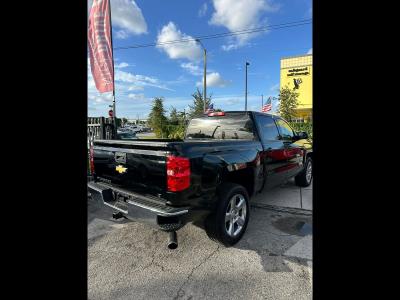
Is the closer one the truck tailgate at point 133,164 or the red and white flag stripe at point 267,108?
the truck tailgate at point 133,164

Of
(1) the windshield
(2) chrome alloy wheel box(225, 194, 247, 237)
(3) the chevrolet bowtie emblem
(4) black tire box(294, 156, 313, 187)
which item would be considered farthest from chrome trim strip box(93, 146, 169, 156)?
(4) black tire box(294, 156, 313, 187)

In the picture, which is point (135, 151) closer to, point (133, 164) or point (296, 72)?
point (133, 164)

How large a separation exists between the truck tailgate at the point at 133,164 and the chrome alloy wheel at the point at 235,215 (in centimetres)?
108

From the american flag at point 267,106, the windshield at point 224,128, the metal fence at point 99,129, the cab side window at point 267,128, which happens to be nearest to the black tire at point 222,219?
the windshield at point 224,128

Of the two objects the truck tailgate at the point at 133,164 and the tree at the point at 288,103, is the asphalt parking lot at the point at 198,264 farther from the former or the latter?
the tree at the point at 288,103

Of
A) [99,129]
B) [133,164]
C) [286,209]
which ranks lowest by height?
[286,209]

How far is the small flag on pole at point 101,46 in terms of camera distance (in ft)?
31.5

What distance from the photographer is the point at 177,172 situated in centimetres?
300

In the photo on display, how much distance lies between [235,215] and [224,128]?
1660mm

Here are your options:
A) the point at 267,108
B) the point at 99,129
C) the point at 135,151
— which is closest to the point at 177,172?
the point at 135,151
